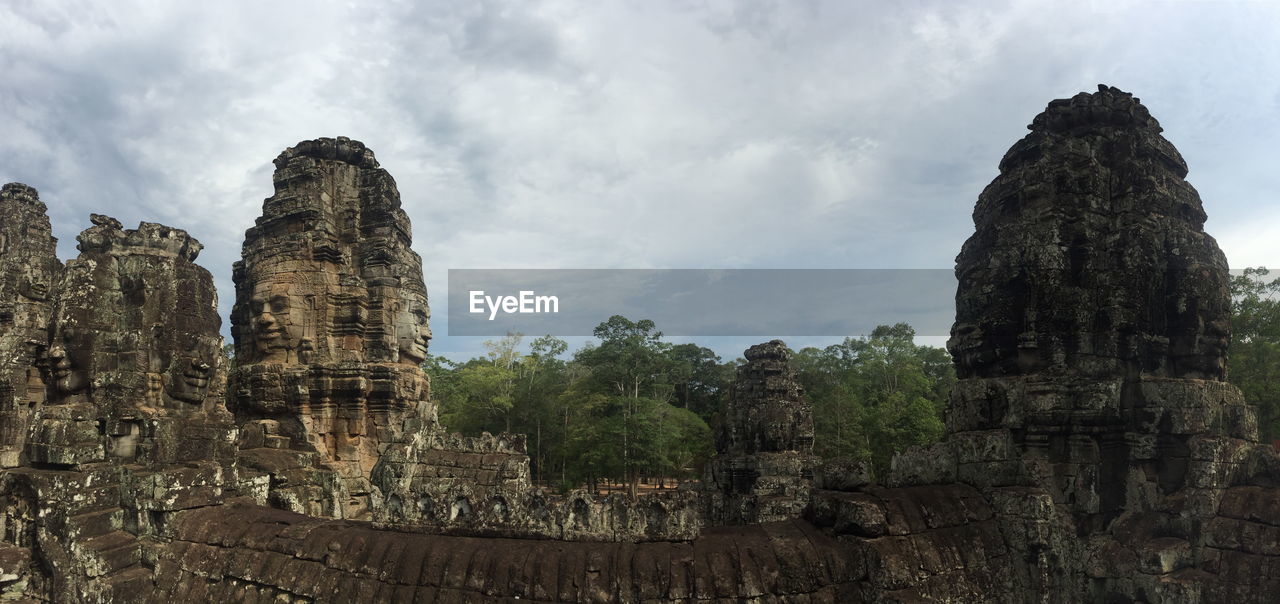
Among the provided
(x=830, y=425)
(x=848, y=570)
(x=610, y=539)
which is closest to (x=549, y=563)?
(x=610, y=539)

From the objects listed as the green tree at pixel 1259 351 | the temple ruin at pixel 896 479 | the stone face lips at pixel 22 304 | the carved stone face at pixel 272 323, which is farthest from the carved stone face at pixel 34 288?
the green tree at pixel 1259 351

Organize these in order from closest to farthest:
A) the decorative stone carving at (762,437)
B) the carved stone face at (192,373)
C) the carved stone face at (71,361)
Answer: the carved stone face at (71,361) < the carved stone face at (192,373) < the decorative stone carving at (762,437)

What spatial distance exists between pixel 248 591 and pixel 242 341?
9.51 metres

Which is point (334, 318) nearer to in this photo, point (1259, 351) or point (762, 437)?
point (762, 437)

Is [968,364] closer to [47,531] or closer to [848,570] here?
[848,570]

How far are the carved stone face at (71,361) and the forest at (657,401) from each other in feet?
45.4

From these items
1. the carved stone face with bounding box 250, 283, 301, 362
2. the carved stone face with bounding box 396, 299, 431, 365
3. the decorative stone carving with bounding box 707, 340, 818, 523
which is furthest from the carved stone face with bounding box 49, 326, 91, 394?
the decorative stone carving with bounding box 707, 340, 818, 523

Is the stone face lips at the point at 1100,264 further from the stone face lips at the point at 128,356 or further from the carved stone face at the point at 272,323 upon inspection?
the carved stone face at the point at 272,323

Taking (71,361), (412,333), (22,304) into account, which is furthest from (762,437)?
(22,304)

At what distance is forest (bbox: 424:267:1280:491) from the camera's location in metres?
22.8

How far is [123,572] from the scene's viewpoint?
209 inches

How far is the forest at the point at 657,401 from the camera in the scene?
22.8 m

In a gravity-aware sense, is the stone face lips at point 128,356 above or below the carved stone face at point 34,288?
below

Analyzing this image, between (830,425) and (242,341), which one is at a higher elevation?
(242,341)
